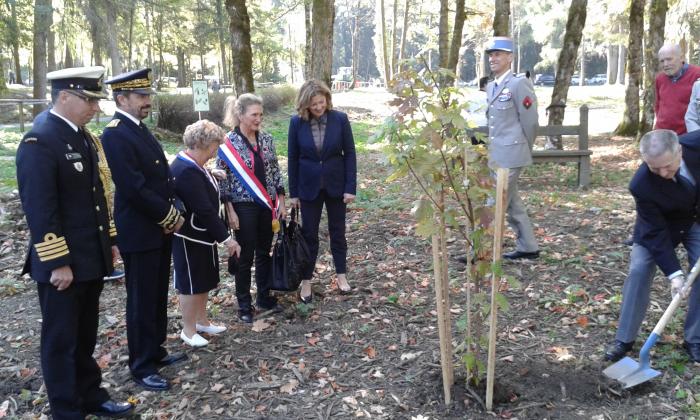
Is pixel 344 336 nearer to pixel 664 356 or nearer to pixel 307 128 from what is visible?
pixel 307 128

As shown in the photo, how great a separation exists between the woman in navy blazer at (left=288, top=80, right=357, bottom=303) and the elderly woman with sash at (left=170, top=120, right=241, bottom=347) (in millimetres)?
883

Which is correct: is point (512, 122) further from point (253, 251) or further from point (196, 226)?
point (196, 226)

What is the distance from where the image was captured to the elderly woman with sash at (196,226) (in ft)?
13.7

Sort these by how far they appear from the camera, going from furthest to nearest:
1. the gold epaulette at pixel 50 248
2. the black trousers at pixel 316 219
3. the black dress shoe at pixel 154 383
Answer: the black trousers at pixel 316 219 → the black dress shoe at pixel 154 383 → the gold epaulette at pixel 50 248

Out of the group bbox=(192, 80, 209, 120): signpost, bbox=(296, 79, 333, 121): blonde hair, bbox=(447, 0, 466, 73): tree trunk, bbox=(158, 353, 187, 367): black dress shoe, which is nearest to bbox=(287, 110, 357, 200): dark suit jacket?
bbox=(296, 79, 333, 121): blonde hair

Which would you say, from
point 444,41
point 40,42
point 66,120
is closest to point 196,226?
point 66,120

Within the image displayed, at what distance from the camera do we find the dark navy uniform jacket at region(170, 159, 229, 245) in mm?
4168

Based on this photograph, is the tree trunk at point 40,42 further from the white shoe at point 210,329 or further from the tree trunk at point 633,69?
the white shoe at point 210,329

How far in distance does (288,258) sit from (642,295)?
2.78 metres

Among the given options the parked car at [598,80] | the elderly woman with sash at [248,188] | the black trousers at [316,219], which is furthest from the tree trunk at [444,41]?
the parked car at [598,80]

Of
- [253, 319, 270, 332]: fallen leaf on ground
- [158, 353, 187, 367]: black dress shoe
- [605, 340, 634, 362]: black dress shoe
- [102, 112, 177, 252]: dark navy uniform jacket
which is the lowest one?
[158, 353, 187, 367]: black dress shoe

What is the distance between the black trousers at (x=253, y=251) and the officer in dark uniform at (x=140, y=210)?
82 cm

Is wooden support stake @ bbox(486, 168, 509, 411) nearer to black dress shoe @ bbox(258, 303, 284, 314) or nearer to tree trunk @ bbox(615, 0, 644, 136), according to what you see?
black dress shoe @ bbox(258, 303, 284, 314)

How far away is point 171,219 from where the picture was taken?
3.82m
